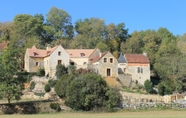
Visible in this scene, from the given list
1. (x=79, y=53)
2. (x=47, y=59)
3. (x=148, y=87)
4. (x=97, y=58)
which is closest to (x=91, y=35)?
(x=79, y=53)

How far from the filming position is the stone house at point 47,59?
2424 inches

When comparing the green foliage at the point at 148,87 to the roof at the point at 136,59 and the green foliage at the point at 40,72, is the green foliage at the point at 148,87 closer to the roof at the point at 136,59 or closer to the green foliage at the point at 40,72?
the roof at the point at 136,59

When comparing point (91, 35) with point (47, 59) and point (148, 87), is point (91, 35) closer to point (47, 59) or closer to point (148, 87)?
point (47, 59)

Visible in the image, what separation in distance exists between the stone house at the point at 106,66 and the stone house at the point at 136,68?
2718 millimetres

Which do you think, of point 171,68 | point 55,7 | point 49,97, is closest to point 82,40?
point 55,7

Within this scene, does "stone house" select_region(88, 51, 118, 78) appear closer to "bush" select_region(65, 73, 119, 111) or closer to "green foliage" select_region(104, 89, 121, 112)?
"bush" select_region(65, 73, 119, 111)

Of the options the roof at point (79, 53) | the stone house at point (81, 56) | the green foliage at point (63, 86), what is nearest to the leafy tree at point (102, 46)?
the roof at point (79, 53)

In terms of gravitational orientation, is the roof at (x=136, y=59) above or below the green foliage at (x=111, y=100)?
above

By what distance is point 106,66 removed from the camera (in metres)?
60.1

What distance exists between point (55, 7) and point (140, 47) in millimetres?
22319

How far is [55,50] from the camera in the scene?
61.8 meters

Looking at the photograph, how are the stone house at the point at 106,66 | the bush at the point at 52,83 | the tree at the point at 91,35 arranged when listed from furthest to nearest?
the tree at the point at 91,35 < the stone house at the point at 106,66 < the bush at the point at 52,83

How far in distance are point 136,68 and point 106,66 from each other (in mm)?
5890

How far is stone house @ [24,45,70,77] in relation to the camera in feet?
202
